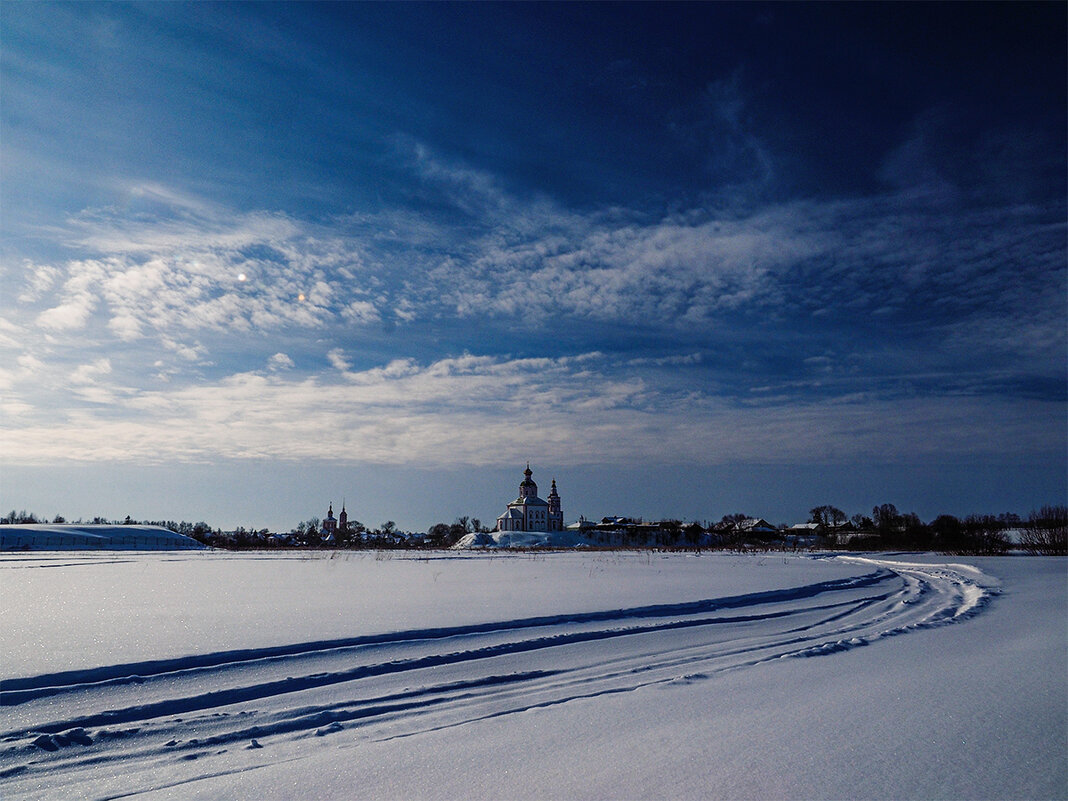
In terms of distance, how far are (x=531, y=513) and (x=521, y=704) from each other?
446 ft

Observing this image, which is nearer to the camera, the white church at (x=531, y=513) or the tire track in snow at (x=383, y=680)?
the tire track in snow at (x=383, y=680)

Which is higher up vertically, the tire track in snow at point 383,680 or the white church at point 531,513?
the white church at point 531,513

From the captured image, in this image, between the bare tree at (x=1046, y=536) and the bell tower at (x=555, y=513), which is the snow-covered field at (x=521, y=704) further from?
the bell tower at (x=555, y=513)

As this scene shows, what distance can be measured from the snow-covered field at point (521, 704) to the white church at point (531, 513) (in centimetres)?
12648

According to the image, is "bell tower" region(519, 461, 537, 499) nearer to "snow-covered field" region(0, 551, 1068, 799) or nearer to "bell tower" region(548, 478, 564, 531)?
"bell tower" region(548, 478, 564, 531)

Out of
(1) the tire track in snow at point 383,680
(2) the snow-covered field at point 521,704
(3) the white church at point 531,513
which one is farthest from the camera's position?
(3) the white church at point 531,513

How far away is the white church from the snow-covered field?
126 metres

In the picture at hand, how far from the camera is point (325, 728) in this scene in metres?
5.59

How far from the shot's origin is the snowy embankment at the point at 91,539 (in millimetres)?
69075

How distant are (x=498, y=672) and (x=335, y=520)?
632 ft

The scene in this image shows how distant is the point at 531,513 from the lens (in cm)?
14038

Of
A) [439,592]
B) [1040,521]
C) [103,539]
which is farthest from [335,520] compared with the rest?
[439,592]

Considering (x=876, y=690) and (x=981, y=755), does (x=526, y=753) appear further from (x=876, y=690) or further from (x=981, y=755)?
(x=876, y=690)

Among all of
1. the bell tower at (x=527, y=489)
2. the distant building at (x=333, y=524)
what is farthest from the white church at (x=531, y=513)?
the distant building at (x=333, y=524)
